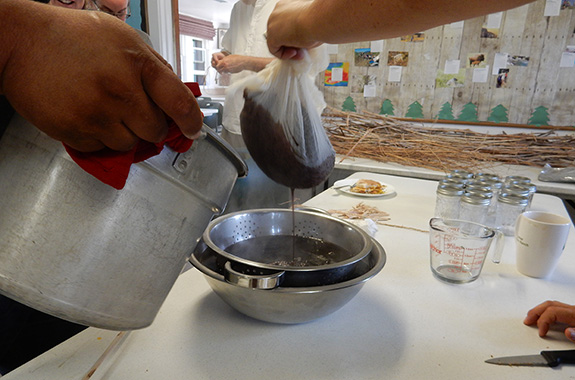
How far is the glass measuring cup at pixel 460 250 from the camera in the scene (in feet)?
2.94

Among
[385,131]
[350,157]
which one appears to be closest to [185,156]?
[350,157]

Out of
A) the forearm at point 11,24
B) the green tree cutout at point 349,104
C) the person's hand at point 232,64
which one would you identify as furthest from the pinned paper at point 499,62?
the forearm at point 11,24

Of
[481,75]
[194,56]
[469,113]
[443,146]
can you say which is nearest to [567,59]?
[481,75]

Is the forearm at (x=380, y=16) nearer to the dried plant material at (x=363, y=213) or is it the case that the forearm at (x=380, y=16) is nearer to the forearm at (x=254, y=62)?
the dried plant material at (x=363, y=213)

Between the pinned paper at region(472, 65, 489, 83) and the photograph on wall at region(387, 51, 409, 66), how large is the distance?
0.60 meters

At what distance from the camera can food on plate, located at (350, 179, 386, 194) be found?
1.66 metres

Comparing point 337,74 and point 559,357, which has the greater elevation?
point 337,74

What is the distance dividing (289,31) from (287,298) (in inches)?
18.9

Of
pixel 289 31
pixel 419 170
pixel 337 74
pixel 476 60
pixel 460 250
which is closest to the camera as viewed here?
pixel 289 31

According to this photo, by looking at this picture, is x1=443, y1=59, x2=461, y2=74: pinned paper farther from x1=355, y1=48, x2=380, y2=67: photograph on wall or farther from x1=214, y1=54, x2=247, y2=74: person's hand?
x1=214, y1=54, x2=247, y2=74: person's hand

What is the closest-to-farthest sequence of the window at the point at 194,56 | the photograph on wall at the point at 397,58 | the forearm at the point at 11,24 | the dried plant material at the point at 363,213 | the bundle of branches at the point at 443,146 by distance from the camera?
the forearm at the point at 11,24, the dried plant material at the point at 363,213, the bundle of branches at the point at 443,146, the photograph on wall at the point at 397,58, the window at the point at 194,56

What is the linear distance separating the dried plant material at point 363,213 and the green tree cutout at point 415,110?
2.27 meters

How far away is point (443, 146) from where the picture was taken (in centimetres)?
250

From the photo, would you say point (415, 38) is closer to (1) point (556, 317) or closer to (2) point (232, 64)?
(2) point (232, 64)
